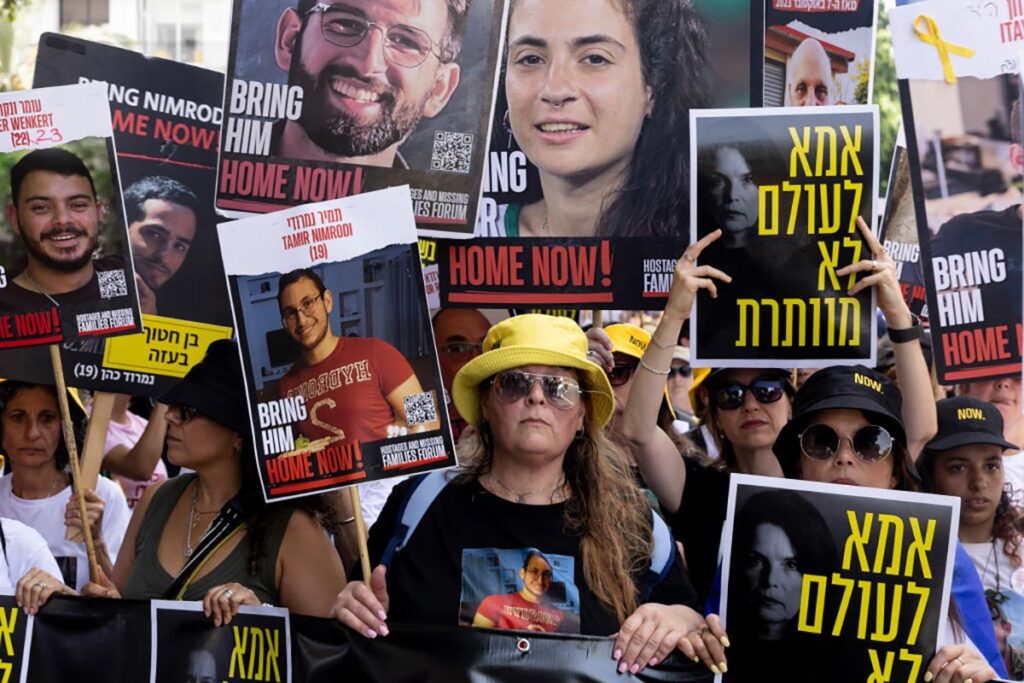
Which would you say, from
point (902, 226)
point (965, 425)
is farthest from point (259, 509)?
point (902, 226)

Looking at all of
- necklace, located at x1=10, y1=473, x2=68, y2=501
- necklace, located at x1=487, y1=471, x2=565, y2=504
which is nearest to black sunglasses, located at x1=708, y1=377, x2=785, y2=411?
necklace, located at x1=487, y1=471, x2=565, y2=504

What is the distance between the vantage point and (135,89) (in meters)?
5.99

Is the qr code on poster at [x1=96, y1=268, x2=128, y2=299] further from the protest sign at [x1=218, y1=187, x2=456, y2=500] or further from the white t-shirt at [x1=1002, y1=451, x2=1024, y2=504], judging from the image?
the white t-shirt at [x1=1002, y1=451, x2=1024, y2=504]

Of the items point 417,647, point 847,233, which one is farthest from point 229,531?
point 847,233

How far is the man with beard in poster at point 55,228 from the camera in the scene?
16.8 ft

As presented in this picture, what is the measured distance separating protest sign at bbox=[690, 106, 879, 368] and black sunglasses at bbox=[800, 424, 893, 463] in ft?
1.62

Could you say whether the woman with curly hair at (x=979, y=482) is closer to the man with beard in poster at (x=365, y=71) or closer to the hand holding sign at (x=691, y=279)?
the hand holding sign at (x=691, y=279)

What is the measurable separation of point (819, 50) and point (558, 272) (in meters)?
1.28

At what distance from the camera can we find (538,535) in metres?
4.07

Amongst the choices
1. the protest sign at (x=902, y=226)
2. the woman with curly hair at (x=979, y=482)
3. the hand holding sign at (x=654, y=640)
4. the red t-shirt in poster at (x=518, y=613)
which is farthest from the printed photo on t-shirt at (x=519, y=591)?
the protest sign at (x=902, y=226)

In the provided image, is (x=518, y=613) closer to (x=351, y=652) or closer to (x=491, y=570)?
(x=491, y=570)

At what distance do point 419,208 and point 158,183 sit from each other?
1.29 meters

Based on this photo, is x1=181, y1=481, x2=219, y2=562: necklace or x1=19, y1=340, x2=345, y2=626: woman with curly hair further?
x1=181, y1=481, x2=219, y2=562: necklace

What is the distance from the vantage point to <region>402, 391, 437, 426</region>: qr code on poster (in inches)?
175
